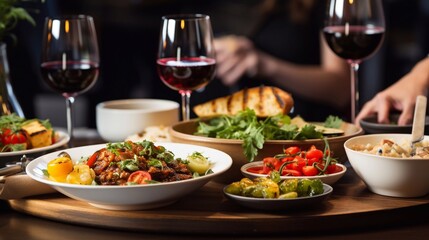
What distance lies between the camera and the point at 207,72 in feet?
7.83

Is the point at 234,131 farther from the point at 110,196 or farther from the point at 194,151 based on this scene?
the point at 110,196

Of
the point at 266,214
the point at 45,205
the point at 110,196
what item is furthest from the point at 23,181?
the point at 266,214

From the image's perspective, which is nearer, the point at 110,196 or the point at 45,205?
the point at 110,196

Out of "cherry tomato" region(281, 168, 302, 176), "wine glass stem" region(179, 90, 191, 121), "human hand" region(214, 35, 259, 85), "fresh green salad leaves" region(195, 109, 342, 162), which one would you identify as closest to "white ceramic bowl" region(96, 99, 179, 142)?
"wine glass stem" region(179, 90, 191, 121)

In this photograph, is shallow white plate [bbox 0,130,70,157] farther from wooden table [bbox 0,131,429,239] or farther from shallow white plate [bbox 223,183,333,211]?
shallow white plate [bbox 223,183,333,211]

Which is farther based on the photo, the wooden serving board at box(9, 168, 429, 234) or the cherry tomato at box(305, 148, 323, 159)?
the cherry tomato at box(305, 148, 323, 159)

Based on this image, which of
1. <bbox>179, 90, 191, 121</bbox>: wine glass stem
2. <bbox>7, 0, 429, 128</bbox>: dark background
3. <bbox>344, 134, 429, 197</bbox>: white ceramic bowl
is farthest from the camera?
<bbox>7, 0, 429, 128</bbox>: dark background

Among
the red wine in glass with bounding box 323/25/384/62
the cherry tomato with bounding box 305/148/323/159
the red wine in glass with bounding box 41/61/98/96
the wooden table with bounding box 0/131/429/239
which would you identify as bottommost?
the wooden table with bounding box 0/131/429/239

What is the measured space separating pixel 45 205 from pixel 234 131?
57 centimetres

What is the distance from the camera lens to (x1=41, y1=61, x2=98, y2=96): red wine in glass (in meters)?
2.39

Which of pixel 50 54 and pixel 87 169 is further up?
pixel 50 54

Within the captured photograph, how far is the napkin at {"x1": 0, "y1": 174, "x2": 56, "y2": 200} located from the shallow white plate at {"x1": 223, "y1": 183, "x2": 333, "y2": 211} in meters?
0.45

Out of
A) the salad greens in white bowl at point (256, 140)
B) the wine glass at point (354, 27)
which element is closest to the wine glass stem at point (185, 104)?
the salad greens in white bowl at point (256, 140)

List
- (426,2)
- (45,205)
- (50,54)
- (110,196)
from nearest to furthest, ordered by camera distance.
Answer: (110,196) → (45,205) → (50,54) → (426,2)
